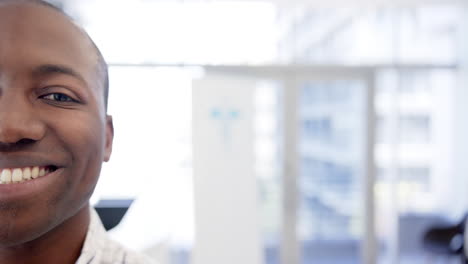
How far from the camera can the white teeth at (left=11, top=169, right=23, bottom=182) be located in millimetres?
475

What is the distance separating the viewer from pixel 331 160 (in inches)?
162

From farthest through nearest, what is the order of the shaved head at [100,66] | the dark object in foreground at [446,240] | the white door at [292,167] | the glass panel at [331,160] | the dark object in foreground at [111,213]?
the glass panel at [331,160], the dark object in foreground at [446,240], the white door at [292,167], the dark object in foreground at [111,213], the shaved head at [100,66]

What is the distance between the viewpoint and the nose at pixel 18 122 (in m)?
0.46

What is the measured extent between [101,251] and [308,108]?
3.58m

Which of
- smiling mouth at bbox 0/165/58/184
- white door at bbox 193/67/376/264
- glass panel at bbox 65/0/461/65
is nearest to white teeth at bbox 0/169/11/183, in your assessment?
smiling mouth at bbox 0/165/58/184

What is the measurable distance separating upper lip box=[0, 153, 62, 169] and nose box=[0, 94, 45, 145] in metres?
0.02

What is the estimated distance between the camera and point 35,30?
525mm

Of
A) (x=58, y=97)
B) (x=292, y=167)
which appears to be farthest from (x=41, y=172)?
(x=292, y=167)

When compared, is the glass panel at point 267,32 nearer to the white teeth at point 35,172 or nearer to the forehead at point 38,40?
the forehead at point 38,40

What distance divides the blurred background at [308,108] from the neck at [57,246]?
292 cm

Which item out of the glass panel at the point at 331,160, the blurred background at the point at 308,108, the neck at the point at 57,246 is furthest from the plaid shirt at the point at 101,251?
the glass panel at the point at 331,160

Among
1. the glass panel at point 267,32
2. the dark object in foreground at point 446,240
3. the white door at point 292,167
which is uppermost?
the glass panel at point 267,32

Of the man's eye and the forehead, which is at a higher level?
the forehead

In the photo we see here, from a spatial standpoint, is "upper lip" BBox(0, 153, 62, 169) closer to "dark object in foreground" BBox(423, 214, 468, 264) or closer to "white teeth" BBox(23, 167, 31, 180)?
"white teeth" BBox(23, 167, 31, 180)
